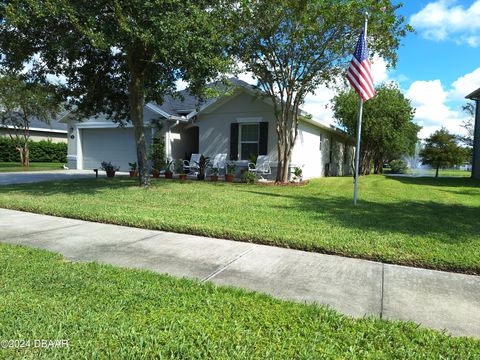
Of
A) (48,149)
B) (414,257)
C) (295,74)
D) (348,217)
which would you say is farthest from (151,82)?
(48,149)

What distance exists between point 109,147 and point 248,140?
28.8ft

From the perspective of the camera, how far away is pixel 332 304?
3.10 metres

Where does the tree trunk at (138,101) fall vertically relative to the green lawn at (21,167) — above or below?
above

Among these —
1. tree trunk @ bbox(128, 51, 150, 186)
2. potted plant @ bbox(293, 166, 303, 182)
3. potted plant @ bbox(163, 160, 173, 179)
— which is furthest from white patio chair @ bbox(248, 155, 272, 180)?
tree trunk @ bbox(128, 51, 150, 186)

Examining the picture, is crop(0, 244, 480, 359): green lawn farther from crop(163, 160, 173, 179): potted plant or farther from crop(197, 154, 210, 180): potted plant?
crop(163, 160, 173, 179): potted plant

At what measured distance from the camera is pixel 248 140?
623 inches

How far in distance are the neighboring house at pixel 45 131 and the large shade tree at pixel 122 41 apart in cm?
2040

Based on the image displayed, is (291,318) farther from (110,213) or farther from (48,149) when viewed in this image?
(48,149)

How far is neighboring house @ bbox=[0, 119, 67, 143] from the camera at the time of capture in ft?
97.0

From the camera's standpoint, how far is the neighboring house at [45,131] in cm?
2957

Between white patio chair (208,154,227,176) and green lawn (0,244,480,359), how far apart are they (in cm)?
1252

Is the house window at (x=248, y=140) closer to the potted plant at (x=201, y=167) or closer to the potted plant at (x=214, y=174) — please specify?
the potted plant at (x=201, y=167)

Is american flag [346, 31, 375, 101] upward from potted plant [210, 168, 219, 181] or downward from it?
upward

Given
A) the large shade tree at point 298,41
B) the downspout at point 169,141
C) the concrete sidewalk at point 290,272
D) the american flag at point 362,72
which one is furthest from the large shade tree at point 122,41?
the downspout at point 169,141
